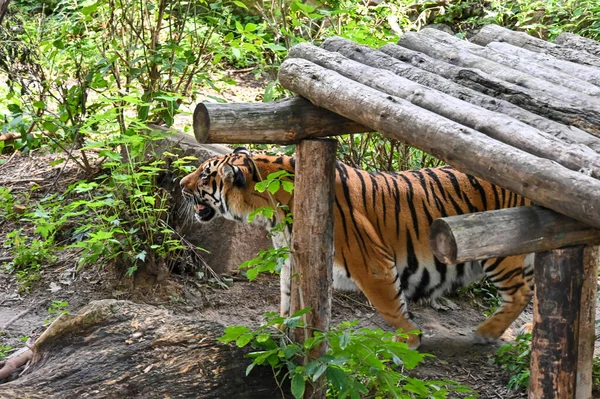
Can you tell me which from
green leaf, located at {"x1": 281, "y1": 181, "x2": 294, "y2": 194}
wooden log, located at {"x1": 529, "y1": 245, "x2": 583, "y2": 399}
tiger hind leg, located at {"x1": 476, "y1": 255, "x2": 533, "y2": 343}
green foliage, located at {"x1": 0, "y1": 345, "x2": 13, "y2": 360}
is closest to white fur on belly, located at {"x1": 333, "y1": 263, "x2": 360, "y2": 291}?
tiger hind leg, located at {"x1": 476, "y1": 255, "x2": 533, "y2": 343}

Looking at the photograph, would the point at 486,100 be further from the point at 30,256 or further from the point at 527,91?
the point at 30,256

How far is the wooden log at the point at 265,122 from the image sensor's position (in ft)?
13.8

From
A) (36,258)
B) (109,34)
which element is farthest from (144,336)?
(109,34)

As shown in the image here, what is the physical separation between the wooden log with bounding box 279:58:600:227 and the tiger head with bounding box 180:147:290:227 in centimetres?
134

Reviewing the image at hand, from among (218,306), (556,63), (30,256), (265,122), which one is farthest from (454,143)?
(30,256)

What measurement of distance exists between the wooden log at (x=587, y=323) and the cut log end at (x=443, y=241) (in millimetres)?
670

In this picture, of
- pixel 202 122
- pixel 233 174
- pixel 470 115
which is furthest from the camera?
pixel 233 174

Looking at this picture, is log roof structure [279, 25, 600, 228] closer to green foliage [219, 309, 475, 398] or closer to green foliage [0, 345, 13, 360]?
green foliage [219, 309, 475, 398]

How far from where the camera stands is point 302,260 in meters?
4.55

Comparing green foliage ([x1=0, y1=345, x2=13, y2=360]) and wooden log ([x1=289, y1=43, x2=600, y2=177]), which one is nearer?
wooden log ([x1=289, y1=43, x2=600, y2=177])

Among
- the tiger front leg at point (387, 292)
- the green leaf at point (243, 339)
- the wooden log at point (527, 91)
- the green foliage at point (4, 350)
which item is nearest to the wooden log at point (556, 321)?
the wooden log at point (527, 91)

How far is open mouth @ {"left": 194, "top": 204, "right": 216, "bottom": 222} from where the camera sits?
225 inches

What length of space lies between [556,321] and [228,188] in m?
2.89

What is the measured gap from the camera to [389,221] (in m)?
5.71
